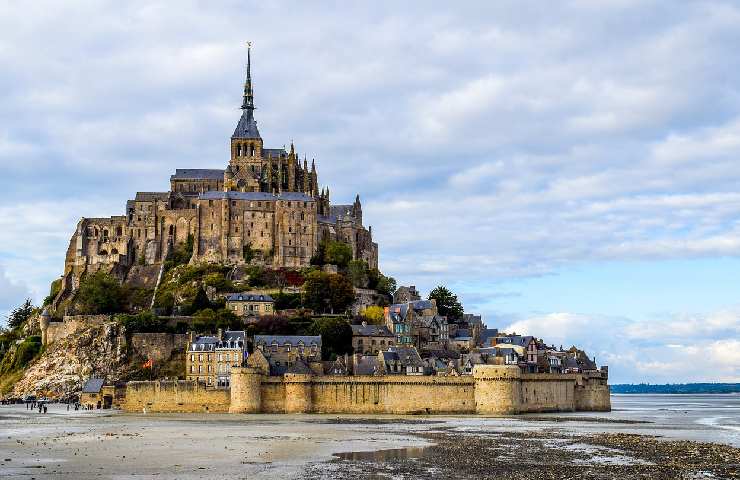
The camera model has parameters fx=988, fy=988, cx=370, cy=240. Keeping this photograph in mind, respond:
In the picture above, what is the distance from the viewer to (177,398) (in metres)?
75.6

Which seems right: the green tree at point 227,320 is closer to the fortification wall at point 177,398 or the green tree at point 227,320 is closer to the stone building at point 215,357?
the stone building at point 215,357

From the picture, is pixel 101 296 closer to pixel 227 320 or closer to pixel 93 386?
pixel 227 320

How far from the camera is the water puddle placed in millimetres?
42625

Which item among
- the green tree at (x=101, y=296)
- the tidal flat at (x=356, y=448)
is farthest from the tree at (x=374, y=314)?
the tidal flat at (x=356, y=448)

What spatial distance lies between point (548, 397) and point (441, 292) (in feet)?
96.2

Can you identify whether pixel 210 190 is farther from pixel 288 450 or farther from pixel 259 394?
pixel 288 450

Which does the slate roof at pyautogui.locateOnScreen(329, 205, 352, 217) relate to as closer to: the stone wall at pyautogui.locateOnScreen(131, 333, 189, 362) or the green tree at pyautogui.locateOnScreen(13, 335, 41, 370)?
the stone wall at pyautogui.locateOnScreen(131, 333, 189, 362)

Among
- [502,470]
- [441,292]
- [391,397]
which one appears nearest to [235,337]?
[391,397]

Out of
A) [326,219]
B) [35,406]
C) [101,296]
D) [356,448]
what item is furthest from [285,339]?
[356,448]

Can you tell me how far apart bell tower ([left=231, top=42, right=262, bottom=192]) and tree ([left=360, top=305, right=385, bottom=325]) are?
22.0 meters

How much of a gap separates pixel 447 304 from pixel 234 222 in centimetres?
→ 2468

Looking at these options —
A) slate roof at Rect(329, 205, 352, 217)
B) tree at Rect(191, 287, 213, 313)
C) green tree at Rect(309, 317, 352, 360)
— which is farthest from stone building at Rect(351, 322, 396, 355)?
slate roof at Rect(329, 205, 352, 217)

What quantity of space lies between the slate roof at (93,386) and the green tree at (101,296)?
1728 cm

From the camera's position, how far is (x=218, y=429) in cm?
5716
